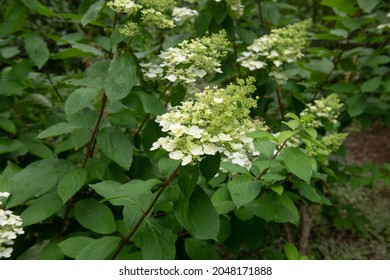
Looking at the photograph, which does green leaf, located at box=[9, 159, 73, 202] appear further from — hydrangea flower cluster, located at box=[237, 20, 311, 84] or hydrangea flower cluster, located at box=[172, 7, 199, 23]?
hydrangea flower cluster, located at box=[237, 20, 311, 84]

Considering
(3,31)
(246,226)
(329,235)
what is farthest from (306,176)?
(329,235)

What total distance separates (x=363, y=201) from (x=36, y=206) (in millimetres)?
4373

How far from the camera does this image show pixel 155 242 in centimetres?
173

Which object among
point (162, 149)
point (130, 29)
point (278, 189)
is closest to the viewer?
point (162, 149)

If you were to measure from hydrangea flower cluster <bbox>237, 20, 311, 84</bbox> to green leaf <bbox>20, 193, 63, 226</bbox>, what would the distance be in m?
1.53

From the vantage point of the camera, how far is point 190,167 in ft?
4.85

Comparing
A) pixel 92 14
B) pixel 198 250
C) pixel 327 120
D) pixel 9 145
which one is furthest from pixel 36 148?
pixel 327 120

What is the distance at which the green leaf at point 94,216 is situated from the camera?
6.66ft

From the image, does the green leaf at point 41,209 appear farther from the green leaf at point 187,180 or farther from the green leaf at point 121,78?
the green leaf at point 187,180

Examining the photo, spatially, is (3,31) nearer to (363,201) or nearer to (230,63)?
(230,63)

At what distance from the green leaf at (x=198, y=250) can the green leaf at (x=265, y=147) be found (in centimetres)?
66

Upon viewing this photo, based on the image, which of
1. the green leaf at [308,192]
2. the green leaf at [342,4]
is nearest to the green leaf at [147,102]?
the green leaf at [308,192]

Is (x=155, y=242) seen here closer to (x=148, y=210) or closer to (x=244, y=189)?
(x=148, y=210)

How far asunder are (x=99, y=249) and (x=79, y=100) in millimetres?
705
